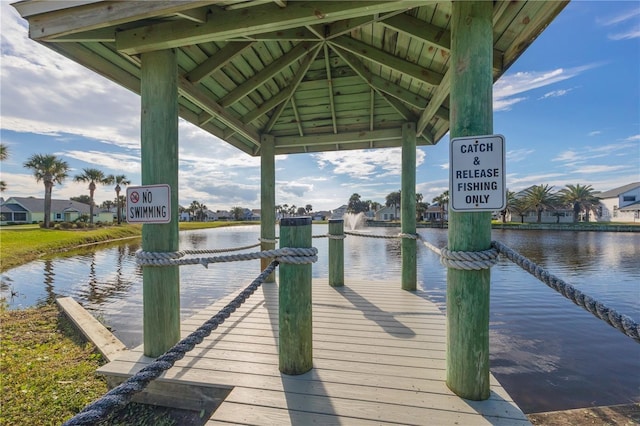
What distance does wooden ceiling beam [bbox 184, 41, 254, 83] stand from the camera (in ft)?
11.4

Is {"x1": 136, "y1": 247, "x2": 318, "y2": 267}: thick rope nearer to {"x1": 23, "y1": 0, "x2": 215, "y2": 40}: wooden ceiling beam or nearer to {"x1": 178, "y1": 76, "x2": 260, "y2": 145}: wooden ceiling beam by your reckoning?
{"x1": 23, "y1": 0, "x2": 215, "y2": 40}: wooden ceiling beam

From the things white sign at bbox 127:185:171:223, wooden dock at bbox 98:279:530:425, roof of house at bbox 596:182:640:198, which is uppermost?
roof of house at bbox 596:182:640:198

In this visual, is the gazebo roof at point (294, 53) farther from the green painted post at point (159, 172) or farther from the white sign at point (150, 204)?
the white sign at point (150, 204)

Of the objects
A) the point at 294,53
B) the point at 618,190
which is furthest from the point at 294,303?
the point at 618,190

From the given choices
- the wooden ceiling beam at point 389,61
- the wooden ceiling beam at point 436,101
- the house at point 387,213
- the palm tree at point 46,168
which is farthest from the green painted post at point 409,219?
the house at point 387,213

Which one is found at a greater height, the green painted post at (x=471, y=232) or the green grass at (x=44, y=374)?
the green painted post at (x=471, y=232)

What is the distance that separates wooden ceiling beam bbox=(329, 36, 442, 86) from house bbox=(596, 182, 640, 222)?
186 ft

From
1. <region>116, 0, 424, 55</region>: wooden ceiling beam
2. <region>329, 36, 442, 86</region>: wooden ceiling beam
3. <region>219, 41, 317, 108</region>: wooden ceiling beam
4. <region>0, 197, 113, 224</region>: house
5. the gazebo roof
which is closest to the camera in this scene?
<region>116, 0, 424, 55</region>: wooden ceiling beam

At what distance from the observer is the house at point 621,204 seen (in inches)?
1673

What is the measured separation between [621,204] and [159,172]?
215 ft

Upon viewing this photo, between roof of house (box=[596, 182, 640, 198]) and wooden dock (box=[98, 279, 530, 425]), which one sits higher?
roof of house (box=[596, 182, 640, 198])

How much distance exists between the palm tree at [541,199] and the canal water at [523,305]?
35.1 meters

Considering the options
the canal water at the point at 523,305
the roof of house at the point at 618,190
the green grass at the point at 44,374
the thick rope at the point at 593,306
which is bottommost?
the canal water at the point at 523,305

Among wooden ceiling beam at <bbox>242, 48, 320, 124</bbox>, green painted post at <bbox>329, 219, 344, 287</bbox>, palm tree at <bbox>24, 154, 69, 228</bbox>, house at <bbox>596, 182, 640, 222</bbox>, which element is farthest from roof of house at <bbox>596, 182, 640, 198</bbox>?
palm tree at <bbox>24, 154, 69, 228</bbox>
